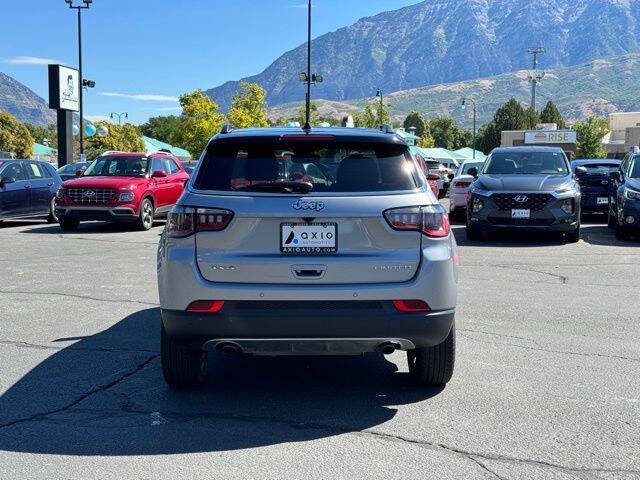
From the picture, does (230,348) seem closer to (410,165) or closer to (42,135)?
(410,165)

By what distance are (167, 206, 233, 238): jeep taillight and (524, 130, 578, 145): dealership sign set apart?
89.0m

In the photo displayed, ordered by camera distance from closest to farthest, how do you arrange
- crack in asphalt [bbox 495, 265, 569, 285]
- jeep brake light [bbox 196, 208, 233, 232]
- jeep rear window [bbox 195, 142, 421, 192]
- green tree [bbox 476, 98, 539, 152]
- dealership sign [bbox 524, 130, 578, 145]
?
jeep brake light [bbox 196, 208, 233, 232]
jeep rear window [bbox 195, 142, 421, 192]
crack in asphalt [bbox 495, 265, 569, 285]
dealership sign [bbox 524, 130, 578, 145]
green tree [bbox 476, 98, 539, 152]

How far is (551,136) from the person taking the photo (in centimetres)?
9050

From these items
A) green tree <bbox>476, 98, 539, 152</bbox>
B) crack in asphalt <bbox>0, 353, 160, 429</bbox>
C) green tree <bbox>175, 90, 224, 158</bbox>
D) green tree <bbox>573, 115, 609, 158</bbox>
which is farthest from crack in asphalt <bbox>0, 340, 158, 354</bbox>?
green tree <bbox>573, 115, 609, 158</bbox>

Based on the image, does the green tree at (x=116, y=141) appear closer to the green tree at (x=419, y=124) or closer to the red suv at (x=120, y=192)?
the green tree at (x=419, y=124)

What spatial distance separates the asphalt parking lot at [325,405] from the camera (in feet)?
12.9

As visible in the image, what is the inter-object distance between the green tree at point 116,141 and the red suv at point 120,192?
66937 mm

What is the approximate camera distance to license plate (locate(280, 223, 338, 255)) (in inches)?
179

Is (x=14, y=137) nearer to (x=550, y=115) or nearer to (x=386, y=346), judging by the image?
(x=550, y=115)

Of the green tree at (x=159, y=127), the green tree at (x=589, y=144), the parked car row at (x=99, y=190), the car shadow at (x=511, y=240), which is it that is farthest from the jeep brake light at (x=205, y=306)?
the green tree at (x=159, y=127)

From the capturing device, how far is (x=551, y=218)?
14188 millimetres

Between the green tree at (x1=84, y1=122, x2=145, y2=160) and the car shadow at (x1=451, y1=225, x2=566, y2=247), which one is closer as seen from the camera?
the car shadow at (x1=451, y1=225, x2=566, y2=247)

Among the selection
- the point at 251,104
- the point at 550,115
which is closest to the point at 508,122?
the point at 550,115

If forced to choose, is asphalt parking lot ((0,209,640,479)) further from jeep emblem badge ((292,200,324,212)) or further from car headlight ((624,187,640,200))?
car headlight ((624,187,640,200))
